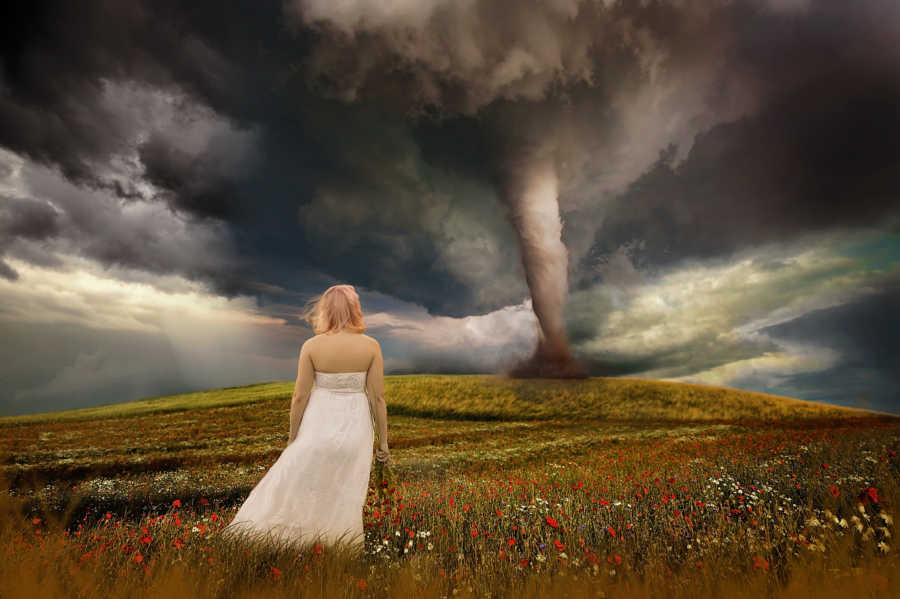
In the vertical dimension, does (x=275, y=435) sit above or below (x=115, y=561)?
below

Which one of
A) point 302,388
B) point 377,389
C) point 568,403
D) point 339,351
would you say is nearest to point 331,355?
point 339,351

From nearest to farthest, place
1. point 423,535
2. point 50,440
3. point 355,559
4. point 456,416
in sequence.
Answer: point 355,559, point 423,535, point 50,440, point 456,416

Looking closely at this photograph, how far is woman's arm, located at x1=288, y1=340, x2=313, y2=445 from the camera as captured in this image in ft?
19.3

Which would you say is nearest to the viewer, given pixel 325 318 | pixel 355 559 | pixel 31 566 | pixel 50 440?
pixel 31 566

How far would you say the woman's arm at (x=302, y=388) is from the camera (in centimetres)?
588

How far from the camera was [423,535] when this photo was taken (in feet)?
17.1

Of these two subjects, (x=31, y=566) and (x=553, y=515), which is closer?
(x=31, y=566)

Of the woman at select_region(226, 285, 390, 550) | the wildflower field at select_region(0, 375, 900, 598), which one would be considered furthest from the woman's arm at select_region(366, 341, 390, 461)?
the wildflower field at select_region(0, 375, 900, 598)

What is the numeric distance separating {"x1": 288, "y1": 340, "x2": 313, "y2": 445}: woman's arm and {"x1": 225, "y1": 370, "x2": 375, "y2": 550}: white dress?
0.07 m

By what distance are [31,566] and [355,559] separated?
103 inches

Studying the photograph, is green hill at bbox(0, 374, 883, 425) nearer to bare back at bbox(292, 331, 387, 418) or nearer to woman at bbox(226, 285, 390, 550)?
woman at bbox(226, 285, 390, 550)

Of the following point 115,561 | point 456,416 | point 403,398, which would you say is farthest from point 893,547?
point 403,398

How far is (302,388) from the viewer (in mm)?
5930

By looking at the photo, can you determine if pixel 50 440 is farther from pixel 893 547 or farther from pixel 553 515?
pixel 893 547
